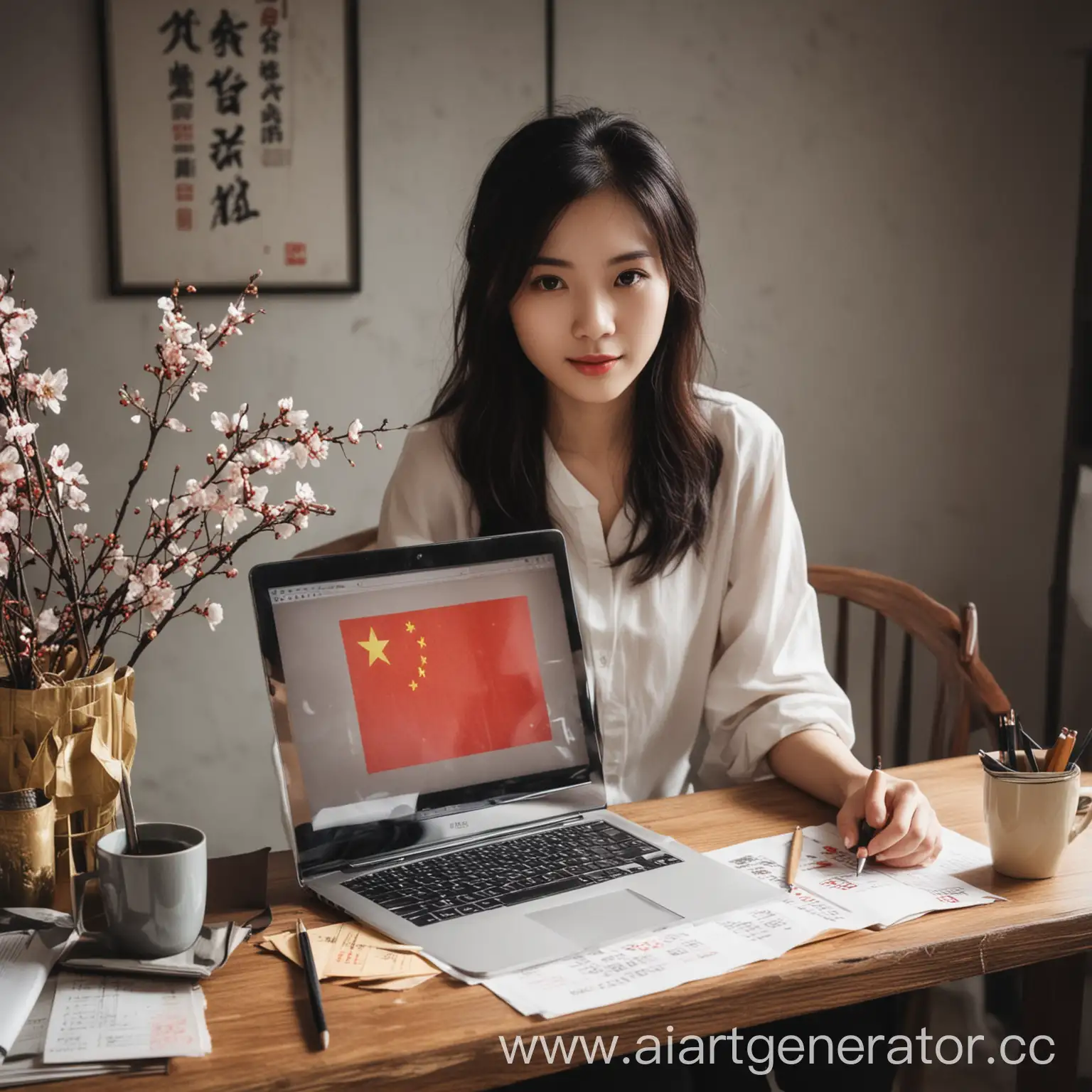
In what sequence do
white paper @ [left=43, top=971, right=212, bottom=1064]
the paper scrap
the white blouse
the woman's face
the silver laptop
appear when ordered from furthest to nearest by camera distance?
1. the white blouse
2. the woman's face
3. the silver laptop
4. the paper scrap
5. white paper @ [left=43, top=971, right=212, bottom=1064]

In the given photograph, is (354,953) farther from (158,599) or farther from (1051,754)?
(1051,754)

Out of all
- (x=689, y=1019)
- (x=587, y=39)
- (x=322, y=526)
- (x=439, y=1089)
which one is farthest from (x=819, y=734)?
(x=587, y=39)

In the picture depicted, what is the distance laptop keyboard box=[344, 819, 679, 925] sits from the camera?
1.04m

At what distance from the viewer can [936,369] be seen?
9.06 ft

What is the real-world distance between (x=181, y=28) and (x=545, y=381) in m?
1.18

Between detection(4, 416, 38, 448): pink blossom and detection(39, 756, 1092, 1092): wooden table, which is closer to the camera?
detection(39, 756, 1092, 1092): wooden table

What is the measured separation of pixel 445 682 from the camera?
1160 mm

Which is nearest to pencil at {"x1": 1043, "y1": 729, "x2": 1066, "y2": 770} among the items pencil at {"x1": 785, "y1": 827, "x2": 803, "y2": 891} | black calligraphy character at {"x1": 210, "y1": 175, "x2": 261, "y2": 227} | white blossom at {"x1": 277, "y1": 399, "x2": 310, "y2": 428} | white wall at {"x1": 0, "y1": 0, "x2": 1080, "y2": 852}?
pencil at {"x1": 785, "y1": 827, "x2": 803, "y2": 891}

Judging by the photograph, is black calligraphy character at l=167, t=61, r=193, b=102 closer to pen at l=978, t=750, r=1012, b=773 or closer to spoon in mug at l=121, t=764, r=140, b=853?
spoon in mug at l=121, t=764, r=140, b=853

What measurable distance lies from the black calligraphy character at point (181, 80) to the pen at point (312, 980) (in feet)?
5.68

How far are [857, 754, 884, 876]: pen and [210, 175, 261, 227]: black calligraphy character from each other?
5.60ft

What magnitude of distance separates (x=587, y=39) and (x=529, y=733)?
170 cm

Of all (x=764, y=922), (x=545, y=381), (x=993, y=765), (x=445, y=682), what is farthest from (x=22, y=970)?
(x=545, y=381)

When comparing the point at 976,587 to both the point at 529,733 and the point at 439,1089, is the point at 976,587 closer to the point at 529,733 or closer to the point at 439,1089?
the point at 529,733
